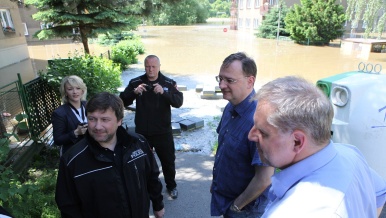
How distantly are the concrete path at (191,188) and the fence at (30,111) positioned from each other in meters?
2.27

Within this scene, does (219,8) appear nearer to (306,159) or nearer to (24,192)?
(24,192)

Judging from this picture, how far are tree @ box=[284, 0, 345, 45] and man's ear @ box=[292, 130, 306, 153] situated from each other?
1033 inches

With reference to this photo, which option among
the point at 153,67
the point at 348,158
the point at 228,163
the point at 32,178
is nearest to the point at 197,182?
the point at 153,67

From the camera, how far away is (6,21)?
1714cm

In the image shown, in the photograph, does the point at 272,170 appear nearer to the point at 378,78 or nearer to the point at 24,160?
the point at 378,78

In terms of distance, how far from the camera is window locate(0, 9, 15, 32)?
54.4ft

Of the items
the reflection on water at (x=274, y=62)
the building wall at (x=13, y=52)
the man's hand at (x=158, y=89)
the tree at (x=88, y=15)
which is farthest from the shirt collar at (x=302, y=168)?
the building wall at (x=13, y=52)

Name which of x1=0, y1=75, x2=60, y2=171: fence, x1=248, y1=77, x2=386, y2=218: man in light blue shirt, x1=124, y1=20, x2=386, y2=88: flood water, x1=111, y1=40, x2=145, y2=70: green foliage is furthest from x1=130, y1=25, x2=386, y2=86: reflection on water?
x1=248, y1=77, x2=386, y2=218: man in light blue shirt

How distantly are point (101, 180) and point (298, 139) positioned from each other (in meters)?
1.40

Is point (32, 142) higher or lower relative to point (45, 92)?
lower

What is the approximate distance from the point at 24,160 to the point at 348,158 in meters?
4.56

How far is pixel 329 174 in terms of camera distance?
0.95 metres

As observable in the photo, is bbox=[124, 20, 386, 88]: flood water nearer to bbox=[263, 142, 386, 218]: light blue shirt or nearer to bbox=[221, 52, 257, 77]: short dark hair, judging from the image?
bbox=[221, 52, 257, 77]: short dark hair

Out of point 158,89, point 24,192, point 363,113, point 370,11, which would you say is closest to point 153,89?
point 158,89
